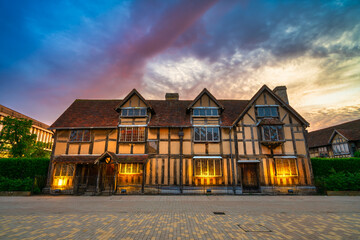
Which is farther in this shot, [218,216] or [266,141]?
[266,141]

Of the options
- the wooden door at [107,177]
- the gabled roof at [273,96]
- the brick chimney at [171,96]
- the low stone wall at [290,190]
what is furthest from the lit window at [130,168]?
the low stone wall at [290,190]

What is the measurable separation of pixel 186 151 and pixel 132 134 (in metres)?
5.91

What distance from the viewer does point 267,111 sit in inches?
717

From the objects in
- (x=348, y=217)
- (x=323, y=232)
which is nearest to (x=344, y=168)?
(x=348, y=217)

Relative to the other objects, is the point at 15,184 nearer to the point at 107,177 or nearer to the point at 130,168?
the point at 107,177

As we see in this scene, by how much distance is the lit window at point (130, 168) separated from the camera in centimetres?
1670

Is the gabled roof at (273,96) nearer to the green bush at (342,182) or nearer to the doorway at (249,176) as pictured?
Answer: the doorway at (249,176)

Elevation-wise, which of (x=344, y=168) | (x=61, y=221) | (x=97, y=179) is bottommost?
(x=61, y=221)

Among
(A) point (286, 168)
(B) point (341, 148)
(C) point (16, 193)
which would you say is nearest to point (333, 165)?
(A) point (286, 168)

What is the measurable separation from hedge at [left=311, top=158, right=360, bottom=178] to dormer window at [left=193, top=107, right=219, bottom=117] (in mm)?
11029

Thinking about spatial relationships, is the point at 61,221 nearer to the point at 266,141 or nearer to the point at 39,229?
the point at 39,229

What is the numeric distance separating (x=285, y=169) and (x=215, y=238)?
46.8 feet

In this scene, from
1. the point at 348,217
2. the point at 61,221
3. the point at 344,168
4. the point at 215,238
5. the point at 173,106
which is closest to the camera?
the point at 215,238

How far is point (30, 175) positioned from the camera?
16.6 meters
